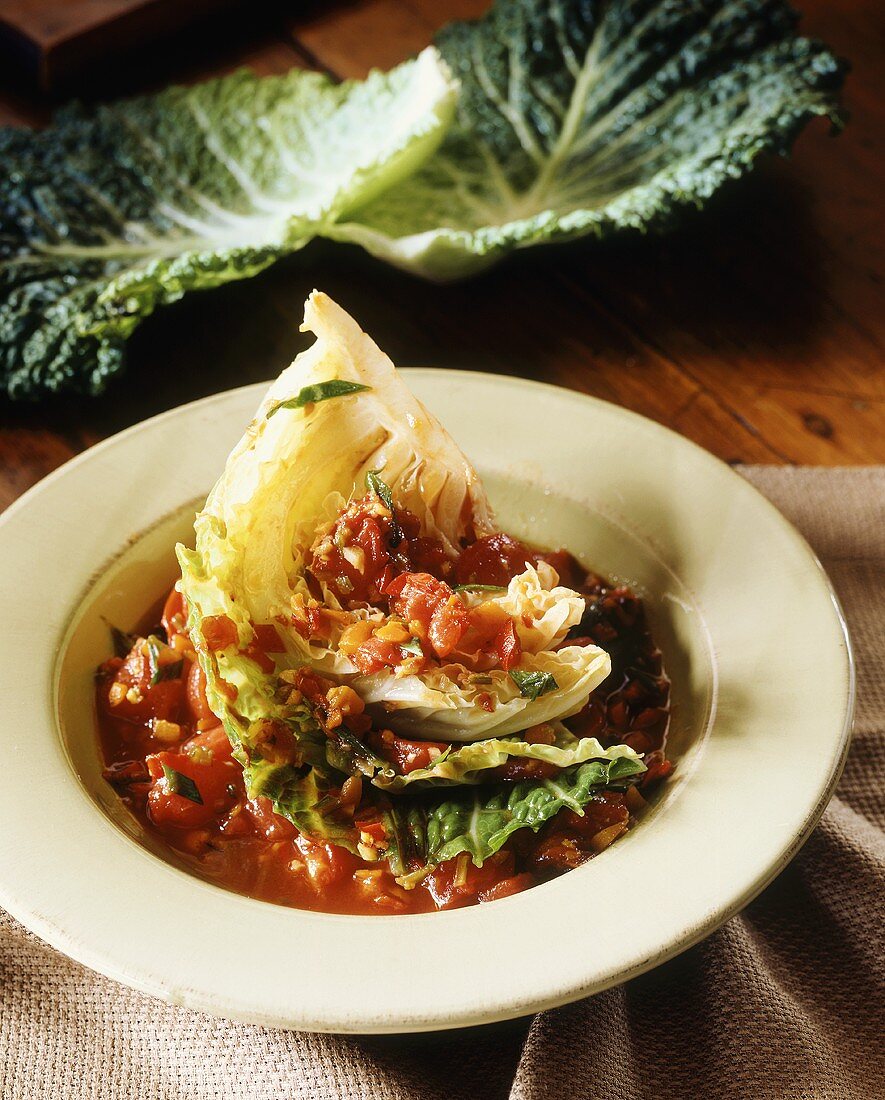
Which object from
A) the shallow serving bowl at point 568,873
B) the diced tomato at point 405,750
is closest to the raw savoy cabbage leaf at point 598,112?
the shallow serving bowl at point 568,873

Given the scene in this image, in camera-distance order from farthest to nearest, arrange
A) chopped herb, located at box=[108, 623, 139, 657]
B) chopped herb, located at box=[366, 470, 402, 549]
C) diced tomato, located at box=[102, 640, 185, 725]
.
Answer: chopped herb, located at box=[108, 623, 139, 657]
diced tomato, located at box=[102, 640, 185, 725]
chopped herb, located at box=[366, 470, 402, 549]

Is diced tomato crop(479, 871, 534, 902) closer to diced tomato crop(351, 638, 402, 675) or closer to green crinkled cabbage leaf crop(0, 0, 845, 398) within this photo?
diced tomato crop(351, 638, 402, 675)

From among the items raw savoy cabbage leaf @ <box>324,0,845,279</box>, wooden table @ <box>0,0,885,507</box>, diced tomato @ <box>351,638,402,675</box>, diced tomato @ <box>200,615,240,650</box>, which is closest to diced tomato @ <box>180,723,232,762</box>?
diced tomato @ <box>200,615,240,650</box>

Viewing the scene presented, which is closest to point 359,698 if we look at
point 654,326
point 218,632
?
point 218,632

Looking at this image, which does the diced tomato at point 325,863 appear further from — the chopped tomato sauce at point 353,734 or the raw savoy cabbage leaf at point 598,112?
the raw savoy cabbage leaf at point 598,112

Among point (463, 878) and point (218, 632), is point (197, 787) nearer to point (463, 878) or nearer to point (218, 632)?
point (218, 632)

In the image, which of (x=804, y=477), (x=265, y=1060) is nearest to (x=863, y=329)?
(x=804, y=477)
